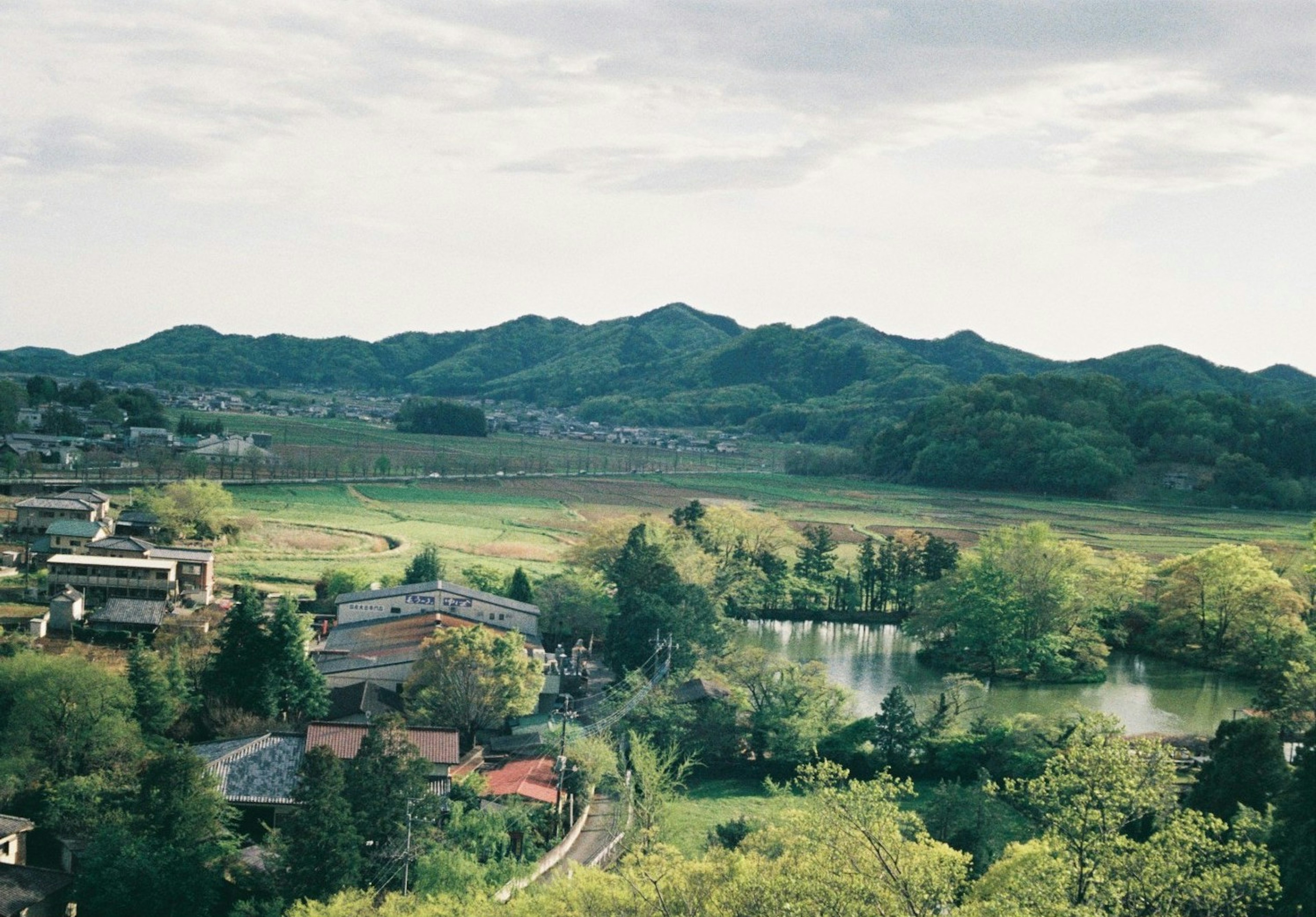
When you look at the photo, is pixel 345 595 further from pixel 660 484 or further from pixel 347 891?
pixel 660 484

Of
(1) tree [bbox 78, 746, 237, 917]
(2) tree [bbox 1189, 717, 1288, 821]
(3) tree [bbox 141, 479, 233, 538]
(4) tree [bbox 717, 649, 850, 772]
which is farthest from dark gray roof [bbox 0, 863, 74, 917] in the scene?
(3) tree [bbox 141, 479, 233, 538]

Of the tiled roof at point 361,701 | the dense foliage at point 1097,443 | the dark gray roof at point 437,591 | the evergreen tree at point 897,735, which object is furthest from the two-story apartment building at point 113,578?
the dense foliage at point 1097,443

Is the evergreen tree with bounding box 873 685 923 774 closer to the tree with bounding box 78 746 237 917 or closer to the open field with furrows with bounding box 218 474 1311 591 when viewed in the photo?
the tree with bounding box 78 746 237 917

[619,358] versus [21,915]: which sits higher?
[619,358]

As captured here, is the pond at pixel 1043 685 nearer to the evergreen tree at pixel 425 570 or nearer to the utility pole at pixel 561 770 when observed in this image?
the utility pole at pixel 561 770

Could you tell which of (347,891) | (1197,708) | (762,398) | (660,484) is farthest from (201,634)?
(762,398)

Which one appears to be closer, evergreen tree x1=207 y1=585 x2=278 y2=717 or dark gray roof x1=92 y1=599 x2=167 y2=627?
evergreen tree x1=207 y1=585 x2=278 y2=717

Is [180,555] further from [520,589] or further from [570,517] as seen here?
[570,517]
